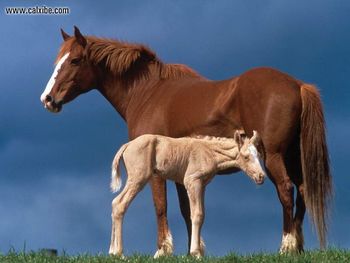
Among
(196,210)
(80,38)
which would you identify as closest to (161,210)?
(196,210)

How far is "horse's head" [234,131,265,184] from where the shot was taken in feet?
30.8

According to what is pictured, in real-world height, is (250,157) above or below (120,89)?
below

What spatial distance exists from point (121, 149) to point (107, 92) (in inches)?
113

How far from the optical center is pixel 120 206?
9469 millimetres

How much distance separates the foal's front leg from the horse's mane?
10.1 feet

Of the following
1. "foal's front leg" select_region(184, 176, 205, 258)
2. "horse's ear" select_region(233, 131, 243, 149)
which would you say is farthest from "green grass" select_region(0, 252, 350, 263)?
"horse's ear" select_region(233, 131, 243, 149)

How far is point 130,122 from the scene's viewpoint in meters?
12.1

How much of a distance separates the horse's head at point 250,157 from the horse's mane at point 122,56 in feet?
9.21

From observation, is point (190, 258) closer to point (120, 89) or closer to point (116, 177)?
point (116, 177)

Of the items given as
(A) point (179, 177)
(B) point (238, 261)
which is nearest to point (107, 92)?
(A) point (179, 177)

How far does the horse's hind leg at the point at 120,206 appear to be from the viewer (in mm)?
9406

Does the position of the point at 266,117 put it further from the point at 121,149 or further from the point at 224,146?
the point at 121,149

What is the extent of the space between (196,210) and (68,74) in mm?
3776

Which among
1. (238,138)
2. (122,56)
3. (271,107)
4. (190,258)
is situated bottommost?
(190,258)
